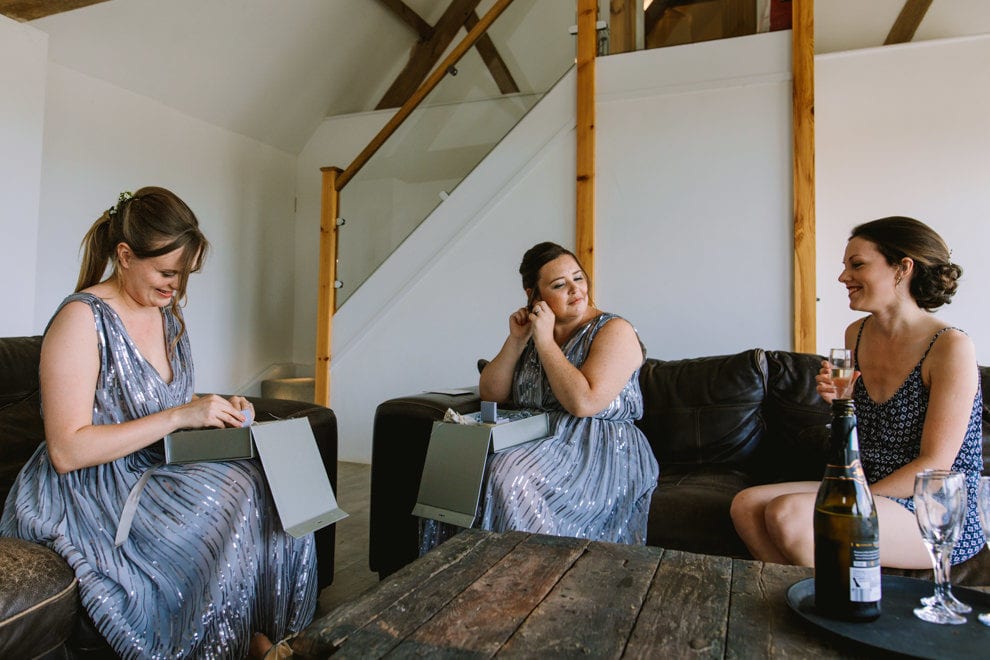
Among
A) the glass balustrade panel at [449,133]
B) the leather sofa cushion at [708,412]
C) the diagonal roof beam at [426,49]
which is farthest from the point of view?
the diagonal roof beam at [426,49]

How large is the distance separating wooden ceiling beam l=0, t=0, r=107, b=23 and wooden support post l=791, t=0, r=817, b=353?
3.89 metres

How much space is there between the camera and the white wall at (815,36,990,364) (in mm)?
3873

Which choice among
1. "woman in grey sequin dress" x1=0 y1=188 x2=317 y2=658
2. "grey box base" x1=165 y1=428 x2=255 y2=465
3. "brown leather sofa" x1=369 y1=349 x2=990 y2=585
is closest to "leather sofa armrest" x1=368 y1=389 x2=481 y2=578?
"brown leather sofa" x1=369 y1=349 x2=990 y2=585

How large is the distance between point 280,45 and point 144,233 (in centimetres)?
430

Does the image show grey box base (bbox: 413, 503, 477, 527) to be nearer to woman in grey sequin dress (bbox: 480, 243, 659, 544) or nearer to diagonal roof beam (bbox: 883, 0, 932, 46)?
woman in grey sequin dress (bbox: 480, 243, 659, 544)

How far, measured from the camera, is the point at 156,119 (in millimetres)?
4875

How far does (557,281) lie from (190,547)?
1278 millimetres

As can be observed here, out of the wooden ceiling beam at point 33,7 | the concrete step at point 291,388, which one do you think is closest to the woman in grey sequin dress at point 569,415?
the wooden ceiling beam at point 33,7

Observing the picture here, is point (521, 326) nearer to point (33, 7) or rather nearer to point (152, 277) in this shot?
point (152, 277)

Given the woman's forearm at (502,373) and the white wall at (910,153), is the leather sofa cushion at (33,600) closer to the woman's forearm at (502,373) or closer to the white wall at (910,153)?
the woman's forearm at (502,373)

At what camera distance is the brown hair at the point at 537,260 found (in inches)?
86.9

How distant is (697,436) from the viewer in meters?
2.36

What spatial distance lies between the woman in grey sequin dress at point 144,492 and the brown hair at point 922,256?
159 cm

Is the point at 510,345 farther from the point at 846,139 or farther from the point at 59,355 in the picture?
the point at 846,139
